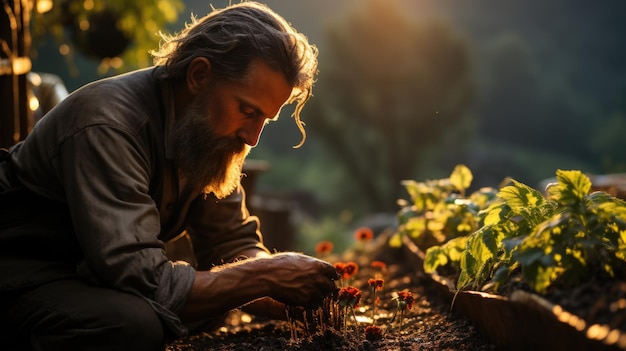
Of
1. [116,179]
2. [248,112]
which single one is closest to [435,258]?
[248,112]

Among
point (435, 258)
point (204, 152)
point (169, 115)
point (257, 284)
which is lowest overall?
point (257, 284)

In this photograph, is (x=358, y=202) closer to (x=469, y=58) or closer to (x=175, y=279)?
(x=469, y=58)

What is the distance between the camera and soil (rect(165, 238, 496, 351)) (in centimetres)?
276

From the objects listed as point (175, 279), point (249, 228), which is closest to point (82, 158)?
point (175, 279)

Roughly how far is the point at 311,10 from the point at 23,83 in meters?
34.6

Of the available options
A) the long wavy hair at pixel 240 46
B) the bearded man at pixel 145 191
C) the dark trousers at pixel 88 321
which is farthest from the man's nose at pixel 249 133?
the dark trousers at pixel 88 321

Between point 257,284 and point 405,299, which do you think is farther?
point 405,299

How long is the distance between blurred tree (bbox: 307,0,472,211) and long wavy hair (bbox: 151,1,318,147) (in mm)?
22653

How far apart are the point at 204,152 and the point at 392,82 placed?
2365cm

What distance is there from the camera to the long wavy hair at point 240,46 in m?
2.85

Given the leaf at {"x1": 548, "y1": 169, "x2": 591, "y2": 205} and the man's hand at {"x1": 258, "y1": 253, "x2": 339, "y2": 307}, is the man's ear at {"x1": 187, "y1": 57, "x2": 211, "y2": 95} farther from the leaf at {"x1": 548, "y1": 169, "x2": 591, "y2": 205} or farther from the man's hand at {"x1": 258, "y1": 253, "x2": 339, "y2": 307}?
the leaf at {"x1": 548, "y1": 169, "x2": 591, "y2": 205}

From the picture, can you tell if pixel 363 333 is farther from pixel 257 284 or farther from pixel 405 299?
pixel 257 284

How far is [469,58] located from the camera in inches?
1016

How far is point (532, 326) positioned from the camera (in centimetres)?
220
